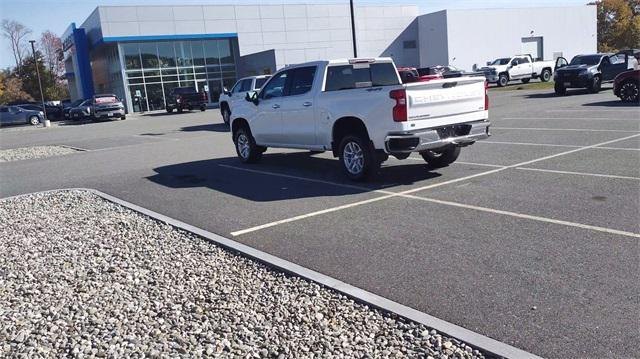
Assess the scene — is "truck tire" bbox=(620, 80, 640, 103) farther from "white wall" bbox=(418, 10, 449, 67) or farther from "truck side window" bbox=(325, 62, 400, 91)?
"white wall" bbox=(418, 10, 449, 67)

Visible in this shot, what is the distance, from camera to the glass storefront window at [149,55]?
48.1 m

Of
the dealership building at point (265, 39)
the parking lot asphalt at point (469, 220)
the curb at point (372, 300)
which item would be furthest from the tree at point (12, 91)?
the curb at point (372, 300)

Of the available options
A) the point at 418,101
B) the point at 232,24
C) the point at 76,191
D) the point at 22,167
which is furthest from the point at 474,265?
the point at 232,24

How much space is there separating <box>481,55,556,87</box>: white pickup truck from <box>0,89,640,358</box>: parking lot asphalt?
25.5 metres

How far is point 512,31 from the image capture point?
56.2 m

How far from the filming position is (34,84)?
86.5m

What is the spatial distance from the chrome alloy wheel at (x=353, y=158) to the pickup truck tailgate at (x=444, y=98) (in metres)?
1.17

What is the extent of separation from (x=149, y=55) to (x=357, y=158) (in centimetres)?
4305

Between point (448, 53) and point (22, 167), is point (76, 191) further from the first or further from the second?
point (448, 53)

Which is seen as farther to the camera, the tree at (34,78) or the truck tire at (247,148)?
the tree at (34,78)

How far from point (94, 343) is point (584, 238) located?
182 inches

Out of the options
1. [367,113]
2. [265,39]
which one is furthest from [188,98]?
[367,113]

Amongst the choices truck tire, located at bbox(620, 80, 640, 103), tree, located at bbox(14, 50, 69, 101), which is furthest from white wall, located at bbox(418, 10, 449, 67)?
tree, located at bbox(14, 50, 69, 101)

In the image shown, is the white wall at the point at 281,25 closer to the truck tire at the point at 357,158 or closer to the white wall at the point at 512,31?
the white wall at the point at 512,31
